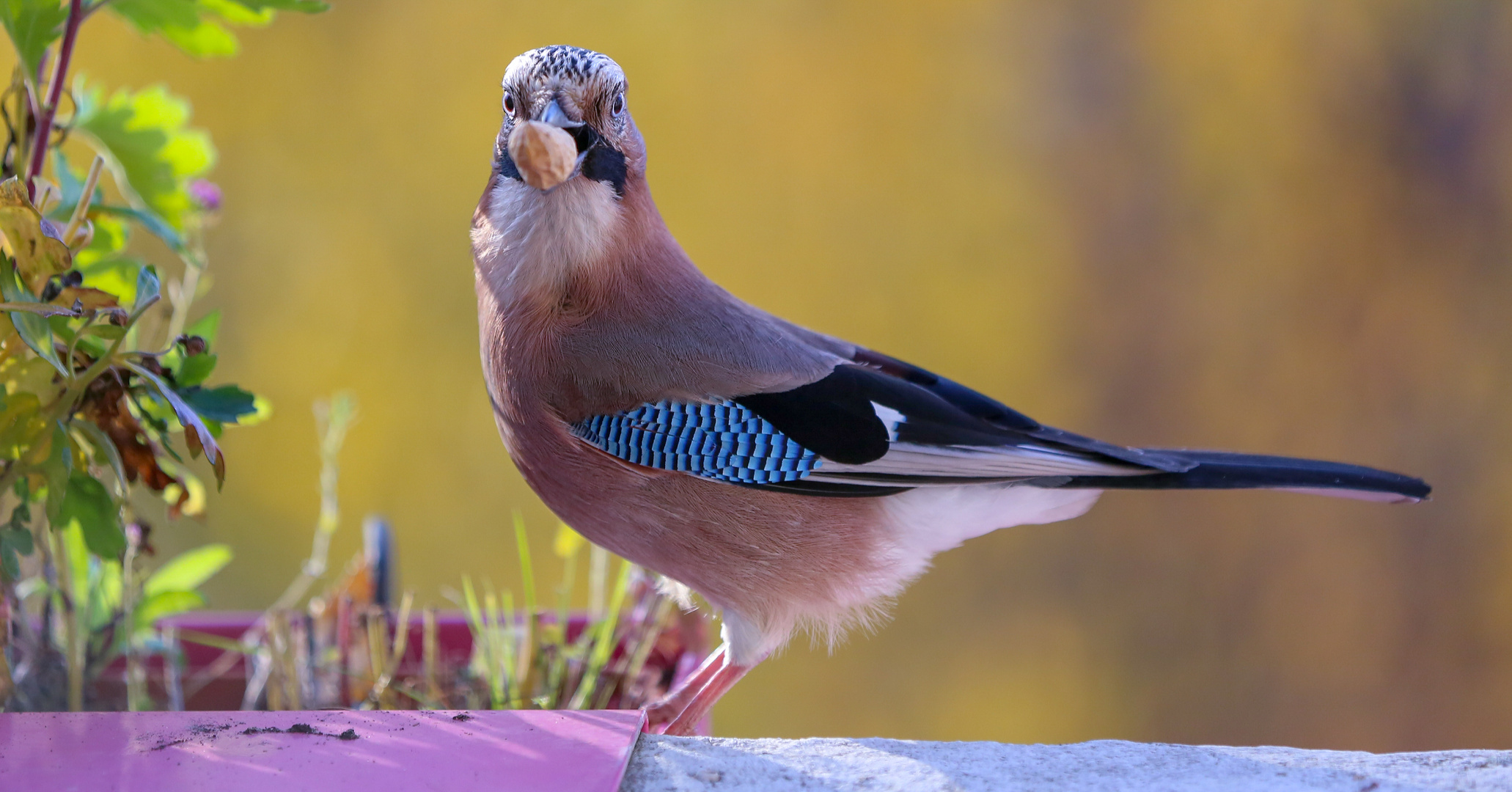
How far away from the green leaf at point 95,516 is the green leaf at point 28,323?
0.53ft

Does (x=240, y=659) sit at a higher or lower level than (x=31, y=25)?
lower

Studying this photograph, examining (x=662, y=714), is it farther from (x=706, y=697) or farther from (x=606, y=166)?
(x=606, y=166)

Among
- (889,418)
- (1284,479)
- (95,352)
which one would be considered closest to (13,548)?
(95,352)

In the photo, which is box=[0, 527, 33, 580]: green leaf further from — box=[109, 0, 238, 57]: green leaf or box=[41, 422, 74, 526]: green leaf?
box=[109, 0, 238, 57]: green leaf

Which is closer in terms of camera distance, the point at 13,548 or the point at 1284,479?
the point at 13,548

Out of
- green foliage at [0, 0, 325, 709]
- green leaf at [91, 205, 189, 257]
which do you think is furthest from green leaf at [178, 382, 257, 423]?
green leaf at [91, 205, 189, 257]

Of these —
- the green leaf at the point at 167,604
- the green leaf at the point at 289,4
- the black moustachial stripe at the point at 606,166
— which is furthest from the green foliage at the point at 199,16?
the green leaf at the point at 167,604

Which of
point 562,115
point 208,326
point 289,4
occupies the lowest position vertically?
point 208,326

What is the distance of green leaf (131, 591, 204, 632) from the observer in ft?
5.29

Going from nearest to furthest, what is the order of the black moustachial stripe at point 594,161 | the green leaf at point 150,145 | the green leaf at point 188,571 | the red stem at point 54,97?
the red stem at point 54,97
the black moustachial stripe at point 594,161
the green leaf at point 150,145
the green leaf at point 188,571

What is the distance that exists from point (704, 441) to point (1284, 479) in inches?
26.3

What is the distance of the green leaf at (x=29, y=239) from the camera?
41.9 inches

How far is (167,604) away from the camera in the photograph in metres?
1.62

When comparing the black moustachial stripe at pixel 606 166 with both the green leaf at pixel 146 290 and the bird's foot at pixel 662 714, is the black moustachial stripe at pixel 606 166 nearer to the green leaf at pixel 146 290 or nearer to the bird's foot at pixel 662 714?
the green leaf at pixel 146 290
